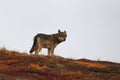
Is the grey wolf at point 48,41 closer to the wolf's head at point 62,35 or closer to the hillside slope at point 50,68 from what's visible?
the wolf's head at point 62,35

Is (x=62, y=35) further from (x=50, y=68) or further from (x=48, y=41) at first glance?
(x=50, y=68)

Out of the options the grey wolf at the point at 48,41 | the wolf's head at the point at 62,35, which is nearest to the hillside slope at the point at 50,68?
the grey wolf at the point at 48,41

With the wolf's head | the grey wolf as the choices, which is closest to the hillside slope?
the grey wolf

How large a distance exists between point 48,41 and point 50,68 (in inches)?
357

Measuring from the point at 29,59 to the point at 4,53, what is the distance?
292 cm

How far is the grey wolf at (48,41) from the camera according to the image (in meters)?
39.5

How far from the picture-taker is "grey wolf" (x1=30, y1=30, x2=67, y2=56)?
130ft

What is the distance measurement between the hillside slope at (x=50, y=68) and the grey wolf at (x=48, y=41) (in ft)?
11.3

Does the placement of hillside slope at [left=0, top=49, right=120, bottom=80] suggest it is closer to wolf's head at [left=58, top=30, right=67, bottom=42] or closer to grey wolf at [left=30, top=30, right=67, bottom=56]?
grey wolf at [left=30, top=30, right=67, bottom=56]

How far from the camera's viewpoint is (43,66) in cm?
3177

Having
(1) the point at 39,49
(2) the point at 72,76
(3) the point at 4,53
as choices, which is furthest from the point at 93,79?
(1) the point at 39,49

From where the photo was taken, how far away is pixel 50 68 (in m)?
31.3

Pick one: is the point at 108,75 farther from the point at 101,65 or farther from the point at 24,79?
the point at 24,79

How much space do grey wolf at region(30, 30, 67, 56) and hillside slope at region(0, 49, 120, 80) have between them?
3.43 m
